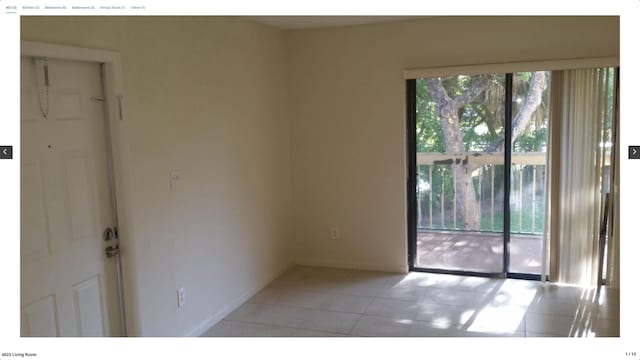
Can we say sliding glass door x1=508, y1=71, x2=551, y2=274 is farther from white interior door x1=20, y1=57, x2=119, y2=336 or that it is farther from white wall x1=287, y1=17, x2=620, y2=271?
white interior door x1=20, y1=57, x2=119, y2=336

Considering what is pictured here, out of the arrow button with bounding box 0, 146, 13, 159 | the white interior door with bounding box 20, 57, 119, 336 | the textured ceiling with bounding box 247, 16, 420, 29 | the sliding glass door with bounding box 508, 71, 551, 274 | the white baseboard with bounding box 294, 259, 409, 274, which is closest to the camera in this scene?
the arrow button with bounding box 0, 146, 13, 159

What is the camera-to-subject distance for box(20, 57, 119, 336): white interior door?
2.19 meters

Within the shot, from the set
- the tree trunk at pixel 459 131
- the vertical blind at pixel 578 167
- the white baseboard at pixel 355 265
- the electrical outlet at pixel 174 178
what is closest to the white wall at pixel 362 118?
the white baseboard at pixel 355 265

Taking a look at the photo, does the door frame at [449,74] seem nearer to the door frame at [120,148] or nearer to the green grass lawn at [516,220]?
the green grass lawn at [516,220]

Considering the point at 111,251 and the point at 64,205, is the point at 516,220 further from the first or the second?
the point at 64,205

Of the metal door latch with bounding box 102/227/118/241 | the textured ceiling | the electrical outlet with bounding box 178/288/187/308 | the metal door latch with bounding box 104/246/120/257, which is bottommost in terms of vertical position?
the electrical outlet with bounding box 178/288/187/308

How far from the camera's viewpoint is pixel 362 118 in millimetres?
4383

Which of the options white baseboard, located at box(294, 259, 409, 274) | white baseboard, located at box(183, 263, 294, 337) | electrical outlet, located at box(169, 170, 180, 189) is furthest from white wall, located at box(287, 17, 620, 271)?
electrical outlet, located at box(169, 170, 180, 189)

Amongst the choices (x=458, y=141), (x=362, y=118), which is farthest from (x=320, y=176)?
(x=458, y=141)

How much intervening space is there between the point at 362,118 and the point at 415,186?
0.76 meters

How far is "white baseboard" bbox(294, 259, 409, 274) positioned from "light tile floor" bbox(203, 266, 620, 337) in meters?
0.09

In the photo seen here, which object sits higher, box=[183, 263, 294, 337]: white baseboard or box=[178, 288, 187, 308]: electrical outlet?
box=[178, 288, 187, 308]: electrical outlet
